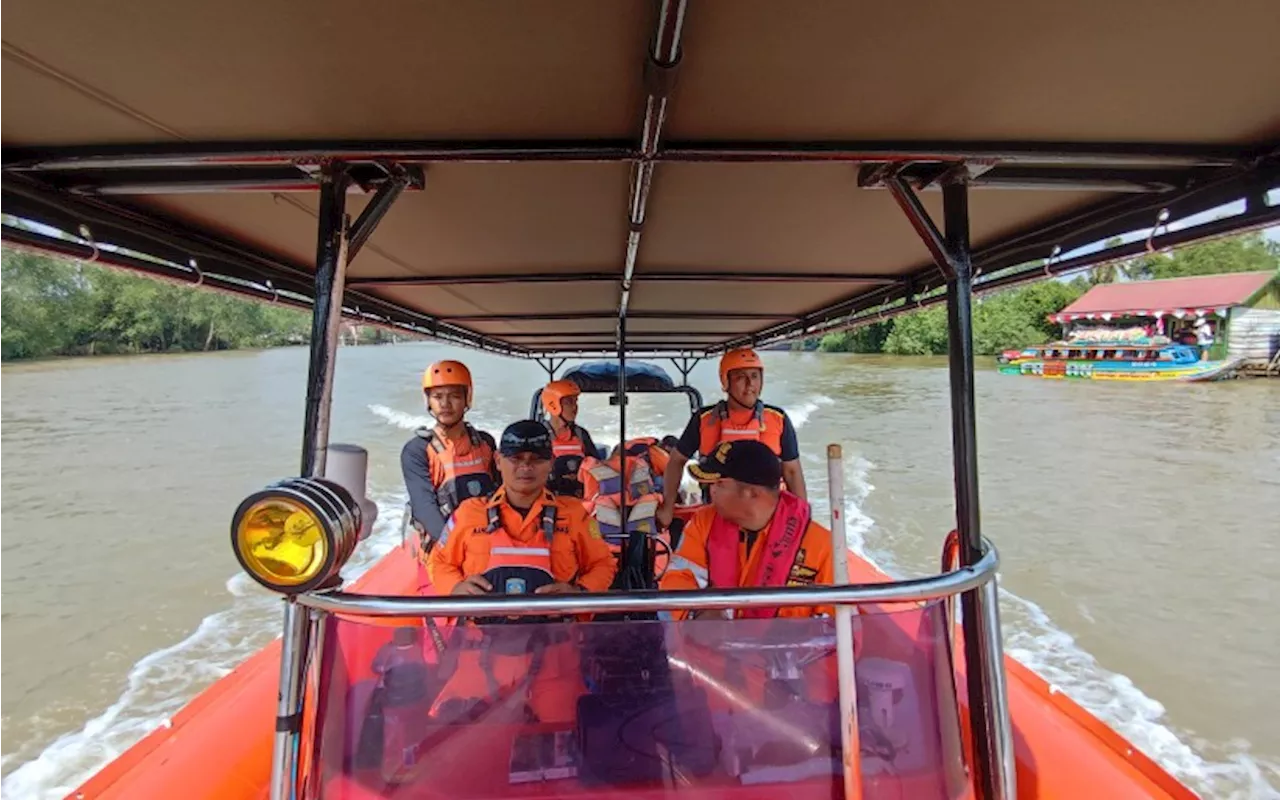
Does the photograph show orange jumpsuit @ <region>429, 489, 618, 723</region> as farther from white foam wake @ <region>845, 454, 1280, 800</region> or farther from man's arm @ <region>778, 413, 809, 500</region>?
white foam wake @ <region>845, 454, 1280, 800</region>

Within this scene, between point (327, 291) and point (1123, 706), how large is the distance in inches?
245

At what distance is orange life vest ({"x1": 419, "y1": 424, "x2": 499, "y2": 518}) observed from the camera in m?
4.01

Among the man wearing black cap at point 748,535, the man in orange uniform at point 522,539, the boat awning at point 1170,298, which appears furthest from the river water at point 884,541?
the boat awning at point 1170,298

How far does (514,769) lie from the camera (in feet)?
5.28

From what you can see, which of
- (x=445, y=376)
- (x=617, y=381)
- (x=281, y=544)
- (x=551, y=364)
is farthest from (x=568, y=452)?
(x=281, y=544)

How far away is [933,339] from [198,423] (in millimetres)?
37185

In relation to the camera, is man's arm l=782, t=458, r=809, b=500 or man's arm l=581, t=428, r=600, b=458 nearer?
man's arm l=782, t=458, r=809, b=500

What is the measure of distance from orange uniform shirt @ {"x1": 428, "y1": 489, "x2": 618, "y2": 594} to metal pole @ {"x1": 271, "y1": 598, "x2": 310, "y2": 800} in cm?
103

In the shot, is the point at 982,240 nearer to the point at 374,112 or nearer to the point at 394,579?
the point at 374,112

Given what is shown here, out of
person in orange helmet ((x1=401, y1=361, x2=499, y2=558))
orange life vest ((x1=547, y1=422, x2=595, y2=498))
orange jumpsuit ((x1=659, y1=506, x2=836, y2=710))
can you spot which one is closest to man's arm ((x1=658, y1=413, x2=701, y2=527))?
orange life vest ((x1=547, y1=422, x2=595, y2=498))

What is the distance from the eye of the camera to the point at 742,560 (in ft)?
7.79

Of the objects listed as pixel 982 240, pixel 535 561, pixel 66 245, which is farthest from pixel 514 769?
pixel 982 240

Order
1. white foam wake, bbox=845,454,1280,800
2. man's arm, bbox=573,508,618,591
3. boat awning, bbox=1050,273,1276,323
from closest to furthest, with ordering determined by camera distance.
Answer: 1. man's arm, bbox=573,508,618,591
2. white foam wake, bbox=845,454,1280,800
3. boat awning, bbox=1050,273,1276,323

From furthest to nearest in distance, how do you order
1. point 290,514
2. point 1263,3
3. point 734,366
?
point 734,366
point 290,514
point 1263,3
